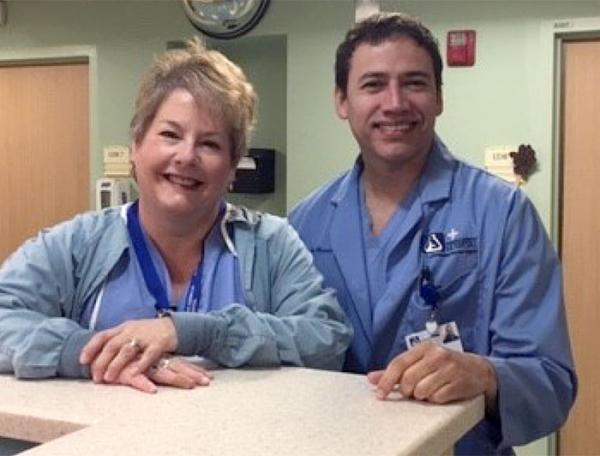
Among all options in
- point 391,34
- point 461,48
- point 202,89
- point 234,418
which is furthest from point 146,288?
point 461,48

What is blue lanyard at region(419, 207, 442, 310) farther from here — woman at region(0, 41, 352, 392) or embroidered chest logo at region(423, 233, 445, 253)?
woman at region(0, 41, 352, 392)

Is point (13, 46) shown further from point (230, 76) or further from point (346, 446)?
point (346, 446)

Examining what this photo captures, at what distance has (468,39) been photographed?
3080mm

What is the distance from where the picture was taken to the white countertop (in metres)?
0.86

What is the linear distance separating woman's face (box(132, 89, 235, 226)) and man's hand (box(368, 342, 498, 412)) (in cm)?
44

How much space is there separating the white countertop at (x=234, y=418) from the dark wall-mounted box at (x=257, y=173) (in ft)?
7.68

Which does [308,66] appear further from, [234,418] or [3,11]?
[234,418]

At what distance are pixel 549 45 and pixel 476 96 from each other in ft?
0.98

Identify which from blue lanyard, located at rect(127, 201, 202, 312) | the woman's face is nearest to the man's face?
the woman's face

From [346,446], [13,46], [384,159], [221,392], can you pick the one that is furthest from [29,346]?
[13,46]

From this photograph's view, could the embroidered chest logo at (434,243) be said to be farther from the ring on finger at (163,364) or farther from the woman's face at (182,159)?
the ring on finger at (163,364)

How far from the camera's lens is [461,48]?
3.09 meters

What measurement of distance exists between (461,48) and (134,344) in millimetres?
2229

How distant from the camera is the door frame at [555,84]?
2961mm
